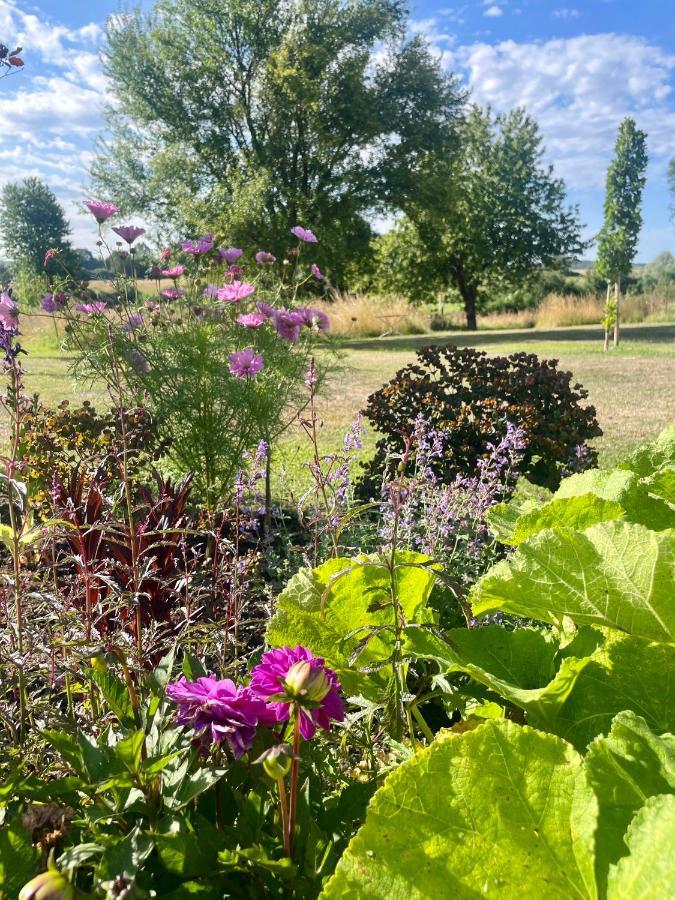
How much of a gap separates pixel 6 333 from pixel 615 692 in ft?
4.03

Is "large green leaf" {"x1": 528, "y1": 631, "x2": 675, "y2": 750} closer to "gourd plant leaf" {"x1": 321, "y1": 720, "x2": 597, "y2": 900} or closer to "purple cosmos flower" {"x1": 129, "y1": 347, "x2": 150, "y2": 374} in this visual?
"gourd plant leaf" {"x1": 321, "y1": 720, "x2": 597, "y2": 900}

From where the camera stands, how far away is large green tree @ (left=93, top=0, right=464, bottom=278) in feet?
73.3

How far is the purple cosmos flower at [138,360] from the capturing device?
12.0 feet

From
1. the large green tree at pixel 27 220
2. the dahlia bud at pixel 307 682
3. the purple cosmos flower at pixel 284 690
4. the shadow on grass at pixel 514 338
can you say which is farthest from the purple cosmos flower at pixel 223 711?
the large green tree at pixel 27 220

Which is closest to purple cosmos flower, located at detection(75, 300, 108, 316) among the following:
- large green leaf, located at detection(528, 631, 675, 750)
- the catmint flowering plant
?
the catmint flowering plant

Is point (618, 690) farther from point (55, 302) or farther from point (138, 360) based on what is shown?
point (55, 302)

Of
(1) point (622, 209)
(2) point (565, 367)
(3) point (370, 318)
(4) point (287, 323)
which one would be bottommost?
(2) point (565, 367)

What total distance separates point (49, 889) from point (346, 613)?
2.51ft

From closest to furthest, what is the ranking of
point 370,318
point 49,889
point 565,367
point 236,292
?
point 49,889
point 236,292
point 565,367
point 370,318

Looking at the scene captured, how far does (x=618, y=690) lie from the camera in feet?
3.23

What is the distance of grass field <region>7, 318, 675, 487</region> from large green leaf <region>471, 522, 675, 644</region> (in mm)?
1942

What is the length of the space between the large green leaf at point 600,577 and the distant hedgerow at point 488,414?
2.46 m

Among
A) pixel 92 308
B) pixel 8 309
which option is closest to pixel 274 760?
pixel 8 309

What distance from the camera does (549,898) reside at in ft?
2.27
